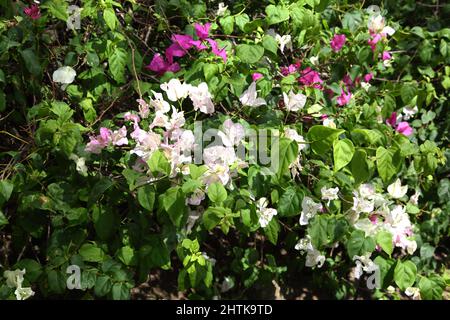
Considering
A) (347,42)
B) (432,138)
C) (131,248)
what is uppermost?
(347,42)

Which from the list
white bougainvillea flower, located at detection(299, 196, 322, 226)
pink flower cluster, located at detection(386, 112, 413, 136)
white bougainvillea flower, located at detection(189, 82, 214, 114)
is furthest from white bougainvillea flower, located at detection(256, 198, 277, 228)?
pink flower cluster, located at detection(386, 112, 413, 136)

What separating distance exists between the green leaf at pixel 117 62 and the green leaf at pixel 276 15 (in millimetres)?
546

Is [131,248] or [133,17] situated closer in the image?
[131,248]

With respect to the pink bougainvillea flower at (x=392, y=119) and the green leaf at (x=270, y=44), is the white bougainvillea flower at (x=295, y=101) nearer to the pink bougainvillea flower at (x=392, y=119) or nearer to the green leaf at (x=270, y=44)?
the green leaf at (x=270, y=44)

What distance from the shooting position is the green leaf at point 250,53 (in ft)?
6.56

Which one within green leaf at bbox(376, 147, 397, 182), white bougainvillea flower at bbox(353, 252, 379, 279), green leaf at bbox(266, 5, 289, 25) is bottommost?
white bougainvillea flower at bbox(353, 252, 379, 279)

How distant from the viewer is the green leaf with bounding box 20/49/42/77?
193cm

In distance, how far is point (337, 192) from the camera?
209 cm

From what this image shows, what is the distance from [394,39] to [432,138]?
0.59 m

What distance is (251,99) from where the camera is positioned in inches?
77.7

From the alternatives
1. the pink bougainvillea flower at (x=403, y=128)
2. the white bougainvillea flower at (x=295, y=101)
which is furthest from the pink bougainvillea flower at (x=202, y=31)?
the pink bougainvillea flower at (x=403, y=128)

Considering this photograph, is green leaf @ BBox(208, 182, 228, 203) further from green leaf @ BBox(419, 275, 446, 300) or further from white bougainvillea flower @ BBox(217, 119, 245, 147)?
green leaf @ BBox(419, 275, 446, 300)
